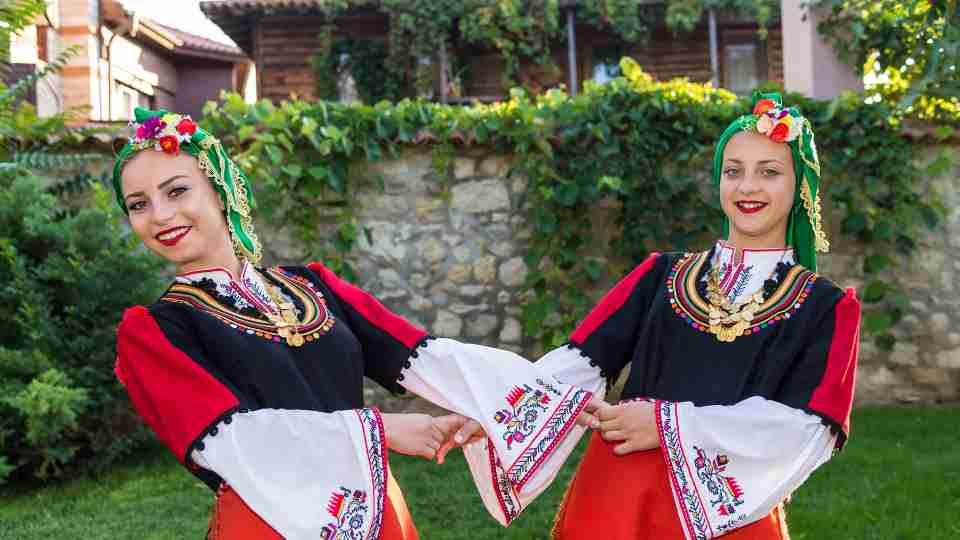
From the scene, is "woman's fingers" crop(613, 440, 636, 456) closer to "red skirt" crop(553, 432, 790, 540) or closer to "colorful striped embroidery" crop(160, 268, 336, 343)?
"red skirt" crop(553, 432, 790, 540)

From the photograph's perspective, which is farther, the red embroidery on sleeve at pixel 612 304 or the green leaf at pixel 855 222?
the green leaf at pixel 855 222

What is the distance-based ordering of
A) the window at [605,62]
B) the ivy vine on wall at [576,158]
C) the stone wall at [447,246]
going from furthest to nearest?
the window at [605,62] → the stone wall at [447,246] → the ivy vine on wall at [576,158]

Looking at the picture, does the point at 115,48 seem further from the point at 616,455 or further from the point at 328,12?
the point at 616,455

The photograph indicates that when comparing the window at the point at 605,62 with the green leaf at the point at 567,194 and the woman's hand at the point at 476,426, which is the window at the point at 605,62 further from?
the woman's hand at the point at 476,426

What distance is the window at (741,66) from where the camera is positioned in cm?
1395

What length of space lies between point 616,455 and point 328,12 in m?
10.9

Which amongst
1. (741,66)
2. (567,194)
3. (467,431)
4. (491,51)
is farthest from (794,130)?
(741,66)

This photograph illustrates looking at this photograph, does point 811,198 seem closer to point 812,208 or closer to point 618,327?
point 812,208

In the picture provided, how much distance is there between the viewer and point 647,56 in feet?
43.7

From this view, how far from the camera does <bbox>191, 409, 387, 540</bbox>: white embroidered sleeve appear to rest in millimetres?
1719

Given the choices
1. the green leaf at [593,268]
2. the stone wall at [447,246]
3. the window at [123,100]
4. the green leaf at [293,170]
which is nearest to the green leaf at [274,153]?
the green leaf at [293,170]

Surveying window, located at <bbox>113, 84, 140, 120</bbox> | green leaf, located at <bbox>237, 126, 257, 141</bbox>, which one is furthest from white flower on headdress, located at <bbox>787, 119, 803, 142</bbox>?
window, located at <bbox>113, 84, 140, 120</bbox>

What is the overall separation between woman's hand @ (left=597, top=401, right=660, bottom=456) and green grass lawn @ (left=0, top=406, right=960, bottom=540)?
6.69 feet

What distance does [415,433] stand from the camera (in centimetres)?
201
